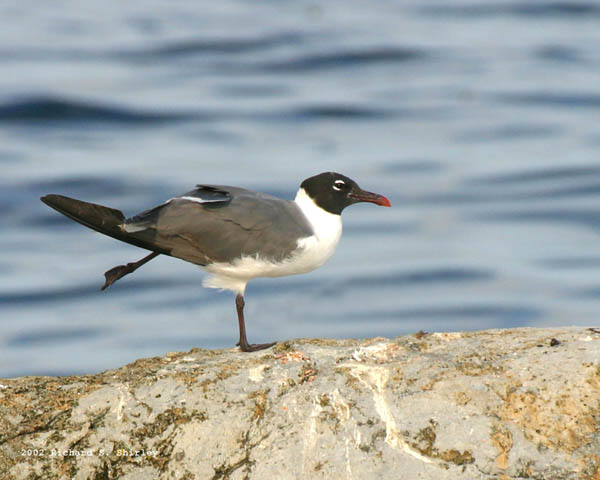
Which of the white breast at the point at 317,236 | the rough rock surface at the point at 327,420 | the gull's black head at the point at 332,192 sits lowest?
the rough rock surface at the point at 327,420

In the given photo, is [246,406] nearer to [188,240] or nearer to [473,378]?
[473,378]

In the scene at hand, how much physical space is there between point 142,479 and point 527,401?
1.89m

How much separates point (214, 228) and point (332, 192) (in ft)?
3.59

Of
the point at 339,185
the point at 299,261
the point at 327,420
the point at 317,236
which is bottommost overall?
the point at 327,420

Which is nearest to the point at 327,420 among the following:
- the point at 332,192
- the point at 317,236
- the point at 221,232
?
the point at 221,232

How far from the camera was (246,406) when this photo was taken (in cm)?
569

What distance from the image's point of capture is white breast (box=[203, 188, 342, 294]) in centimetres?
764

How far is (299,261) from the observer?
7.78 metres

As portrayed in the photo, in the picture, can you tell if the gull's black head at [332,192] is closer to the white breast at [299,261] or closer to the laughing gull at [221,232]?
the white breast at [299,261]

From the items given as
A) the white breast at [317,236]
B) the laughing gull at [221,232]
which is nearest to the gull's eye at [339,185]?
the white breast at [317,236]

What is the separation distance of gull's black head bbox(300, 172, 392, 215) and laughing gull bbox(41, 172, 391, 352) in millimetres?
325

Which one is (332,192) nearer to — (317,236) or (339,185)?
(339,185)

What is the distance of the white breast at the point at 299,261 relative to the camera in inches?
301

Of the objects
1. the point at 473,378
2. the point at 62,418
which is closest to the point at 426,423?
the point at 473,378
